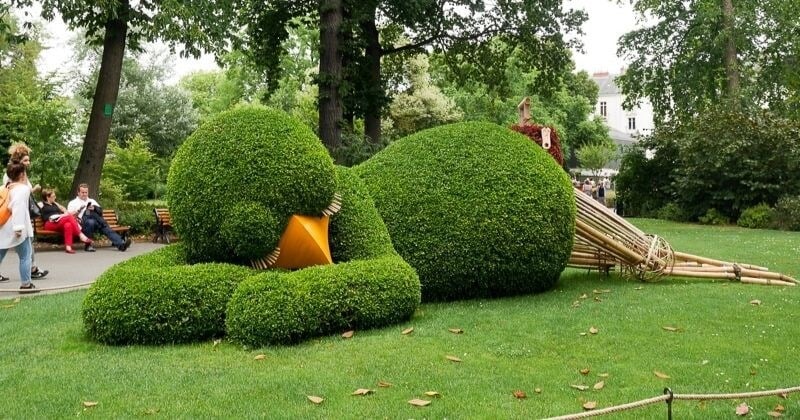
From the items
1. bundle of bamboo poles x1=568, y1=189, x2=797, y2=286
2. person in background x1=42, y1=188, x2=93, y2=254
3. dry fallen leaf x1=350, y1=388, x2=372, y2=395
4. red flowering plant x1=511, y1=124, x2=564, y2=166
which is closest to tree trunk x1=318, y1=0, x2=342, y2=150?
person in background x1=42, y1=188, x2=93, y2=254

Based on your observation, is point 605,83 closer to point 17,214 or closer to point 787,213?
point 787,213

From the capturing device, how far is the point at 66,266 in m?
12.8

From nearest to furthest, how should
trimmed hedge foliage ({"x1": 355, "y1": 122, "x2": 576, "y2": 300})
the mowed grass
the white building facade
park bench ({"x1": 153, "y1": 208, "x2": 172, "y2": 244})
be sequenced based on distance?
1. the mowed grass
2. trimmed hedge foliage ({"x1": 355, "y1": 122, "x2": 576, "y2": 300})
3. park bench ({"x1": 153, "y1": 208, "x2": 172, "y2": 244})
4. the white building facade

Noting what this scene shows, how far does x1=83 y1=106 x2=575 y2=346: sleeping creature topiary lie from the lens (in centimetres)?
615

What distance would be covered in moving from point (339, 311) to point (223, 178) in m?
1.70

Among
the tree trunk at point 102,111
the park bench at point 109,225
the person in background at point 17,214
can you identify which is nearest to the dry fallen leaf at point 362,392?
the person in background at point 17,214

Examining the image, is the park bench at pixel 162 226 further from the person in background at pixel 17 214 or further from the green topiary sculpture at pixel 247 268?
the green topiary sculpture at pixel 247 268

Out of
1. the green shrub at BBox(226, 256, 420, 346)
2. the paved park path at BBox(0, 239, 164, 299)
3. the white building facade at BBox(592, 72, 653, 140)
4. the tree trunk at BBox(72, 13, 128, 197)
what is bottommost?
the paved park path at BBox(0, 239, 164, 299)

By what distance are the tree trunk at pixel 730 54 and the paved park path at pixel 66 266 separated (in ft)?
71.9

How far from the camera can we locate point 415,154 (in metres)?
8.53

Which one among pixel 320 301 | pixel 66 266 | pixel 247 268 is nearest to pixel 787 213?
pixel 320 301

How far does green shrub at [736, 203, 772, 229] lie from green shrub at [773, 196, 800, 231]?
0.27m

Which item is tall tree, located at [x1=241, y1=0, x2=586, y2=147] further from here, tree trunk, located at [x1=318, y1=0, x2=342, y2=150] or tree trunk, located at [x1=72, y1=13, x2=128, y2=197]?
tree trunk, located at [x1=72, y1=13, x2=128, y2=197]

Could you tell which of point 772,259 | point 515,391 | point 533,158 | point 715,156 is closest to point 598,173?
point 715,156
